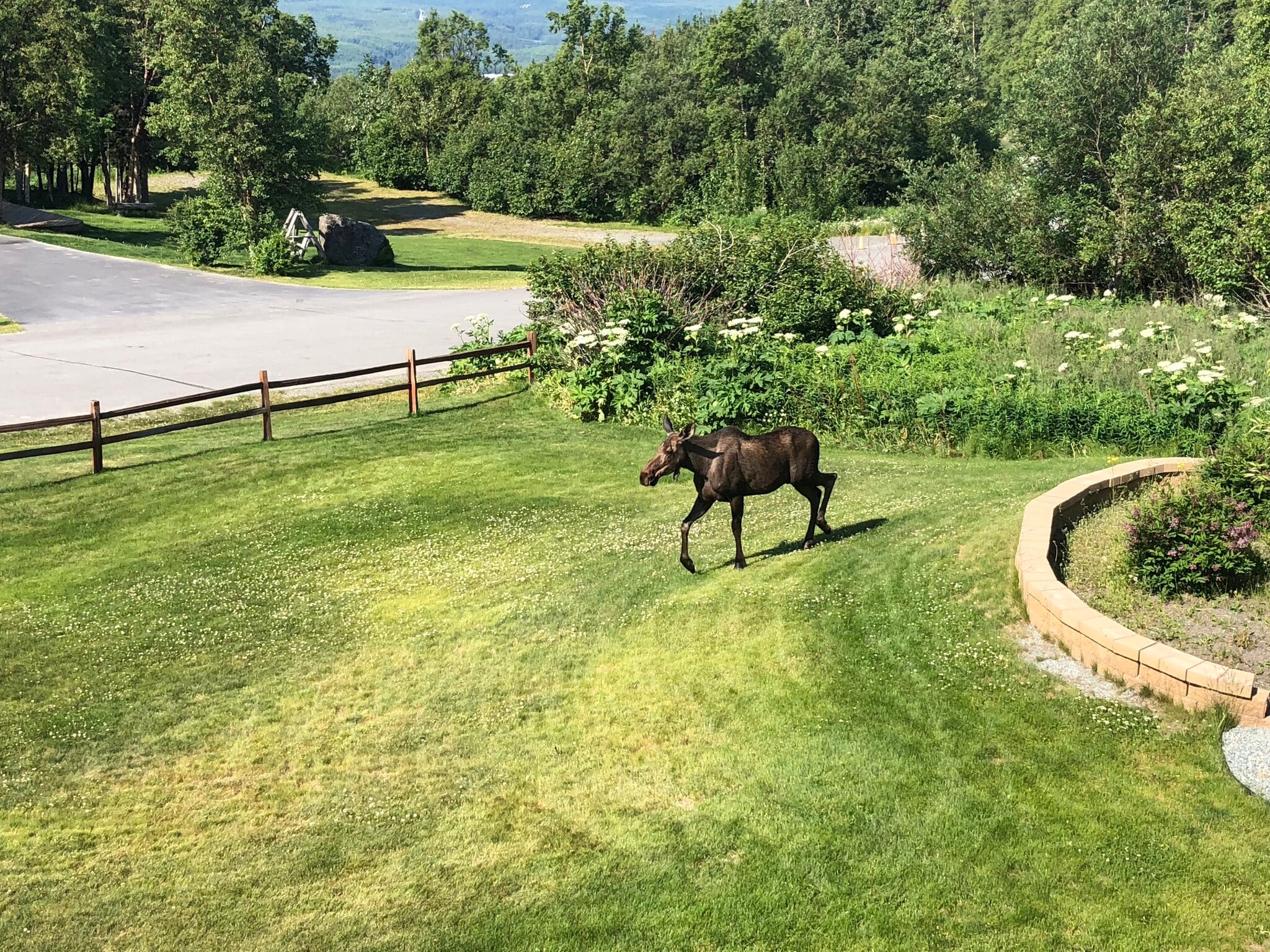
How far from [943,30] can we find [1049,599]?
84.3 metres

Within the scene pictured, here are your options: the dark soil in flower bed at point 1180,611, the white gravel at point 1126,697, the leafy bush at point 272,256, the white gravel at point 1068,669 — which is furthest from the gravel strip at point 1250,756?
the leafy bush at point 272,256

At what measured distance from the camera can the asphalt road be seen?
23.2m

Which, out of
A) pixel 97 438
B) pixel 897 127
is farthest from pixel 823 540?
pixel 897 127

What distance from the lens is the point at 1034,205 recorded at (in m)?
30.0

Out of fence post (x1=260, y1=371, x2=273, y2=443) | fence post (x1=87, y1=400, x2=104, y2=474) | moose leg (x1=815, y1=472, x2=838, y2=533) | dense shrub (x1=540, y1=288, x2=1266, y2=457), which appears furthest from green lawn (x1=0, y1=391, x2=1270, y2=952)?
fence post (x1=260, y1=371, x2=273, y2=443)

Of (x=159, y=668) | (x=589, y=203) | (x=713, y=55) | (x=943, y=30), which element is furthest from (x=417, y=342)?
(x=943, y=30)

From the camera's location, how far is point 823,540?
11.8 metres

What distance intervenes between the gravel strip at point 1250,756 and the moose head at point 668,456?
4726 mm

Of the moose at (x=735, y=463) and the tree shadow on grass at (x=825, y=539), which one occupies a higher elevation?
the moose at (x=735, y=463)

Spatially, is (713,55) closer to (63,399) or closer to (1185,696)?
(63,399)

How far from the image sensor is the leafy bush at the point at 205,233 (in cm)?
4281

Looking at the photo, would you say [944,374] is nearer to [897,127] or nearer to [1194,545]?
[1194,545]

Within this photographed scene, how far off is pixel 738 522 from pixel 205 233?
1486 inches

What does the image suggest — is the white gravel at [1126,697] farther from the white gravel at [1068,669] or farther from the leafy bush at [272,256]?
the leafy bush at [272,256]
